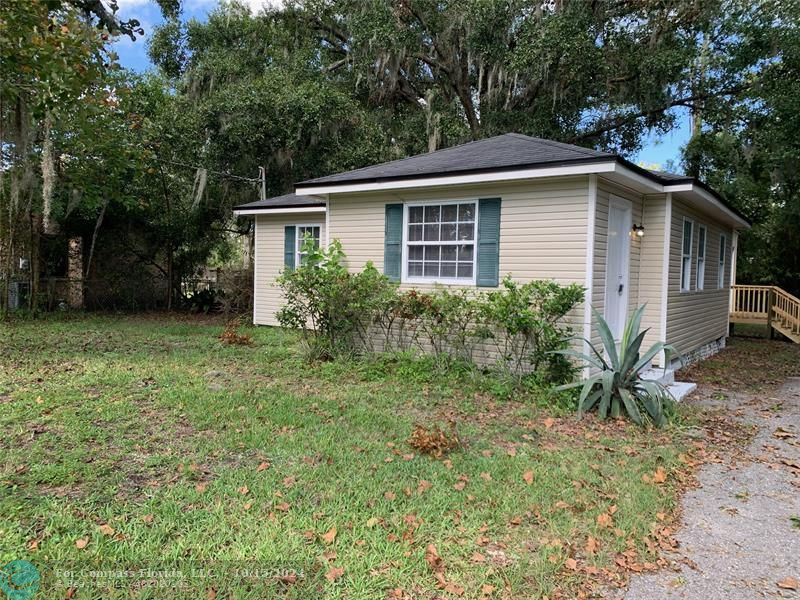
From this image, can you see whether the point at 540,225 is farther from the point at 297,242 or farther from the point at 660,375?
the point at 297,242

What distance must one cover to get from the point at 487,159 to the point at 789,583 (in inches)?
214

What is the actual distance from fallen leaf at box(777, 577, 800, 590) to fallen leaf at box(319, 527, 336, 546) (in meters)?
2.15

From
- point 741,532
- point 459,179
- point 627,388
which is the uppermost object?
point 459,179

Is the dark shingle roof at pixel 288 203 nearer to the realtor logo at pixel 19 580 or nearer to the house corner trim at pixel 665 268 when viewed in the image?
the house corner trim at pixel 665 268

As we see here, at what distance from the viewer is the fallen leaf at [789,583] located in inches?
93.0

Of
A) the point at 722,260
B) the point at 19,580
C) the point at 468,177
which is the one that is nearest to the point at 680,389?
the point at 468,177

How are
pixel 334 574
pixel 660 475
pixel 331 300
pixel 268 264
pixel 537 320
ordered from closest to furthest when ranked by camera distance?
1. pixel 334 574
2. pixel 660 475
3. pixel 537 320
4. pixel 331 300
5. pixel 268 264

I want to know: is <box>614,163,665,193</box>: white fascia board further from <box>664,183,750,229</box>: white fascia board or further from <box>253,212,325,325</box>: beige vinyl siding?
<box>253,212,325,325</box>: beige vinyl siding

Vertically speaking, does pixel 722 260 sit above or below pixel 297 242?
below

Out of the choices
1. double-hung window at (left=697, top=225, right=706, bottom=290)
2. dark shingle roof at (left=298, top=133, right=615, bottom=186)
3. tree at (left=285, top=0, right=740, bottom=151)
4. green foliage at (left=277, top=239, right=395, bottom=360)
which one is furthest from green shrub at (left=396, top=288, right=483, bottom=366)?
tree at (left=285, top=0, right=740, bottom=151)

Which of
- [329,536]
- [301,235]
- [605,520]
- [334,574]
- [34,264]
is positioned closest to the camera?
[334,574]

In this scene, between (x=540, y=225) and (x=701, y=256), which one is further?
(x=701, y=256)

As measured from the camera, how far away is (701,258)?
8742mm

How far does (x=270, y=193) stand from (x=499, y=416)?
459 inches
